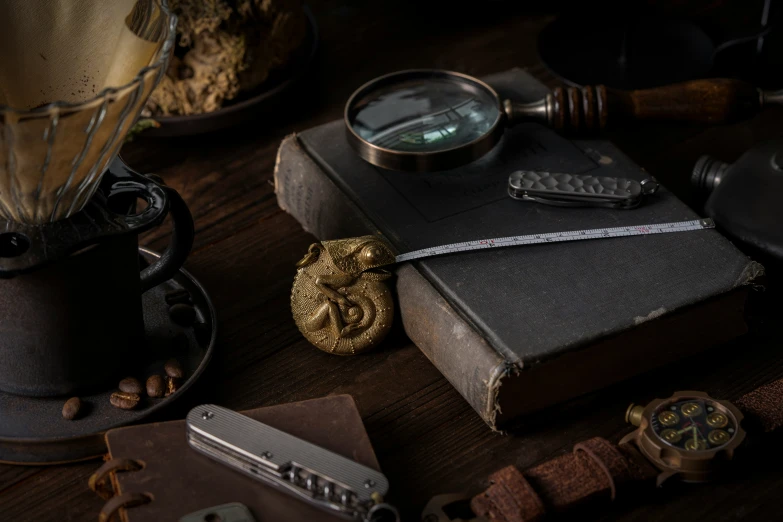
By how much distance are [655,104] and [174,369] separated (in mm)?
708

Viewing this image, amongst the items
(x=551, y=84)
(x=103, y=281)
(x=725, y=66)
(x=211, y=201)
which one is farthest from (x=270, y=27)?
(x=725, y=66)

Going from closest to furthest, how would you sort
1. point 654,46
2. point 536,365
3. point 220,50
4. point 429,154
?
point 536,365, point 429,154, point 220,50, point 654,46

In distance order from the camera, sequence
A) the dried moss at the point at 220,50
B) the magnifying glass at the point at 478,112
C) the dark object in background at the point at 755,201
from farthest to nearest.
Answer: the dried moss at the point at 220,50
the magnifying glass at the point at 478,112
the dark object in background at the point at 755,201

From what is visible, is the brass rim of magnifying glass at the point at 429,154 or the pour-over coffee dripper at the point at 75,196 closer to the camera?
the pour-over coffee dripper at the point at 75,196

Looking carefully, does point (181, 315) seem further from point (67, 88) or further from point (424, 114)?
point (424, 114)

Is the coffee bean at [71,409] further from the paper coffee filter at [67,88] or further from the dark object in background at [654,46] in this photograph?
the dark object in background at [654,46]

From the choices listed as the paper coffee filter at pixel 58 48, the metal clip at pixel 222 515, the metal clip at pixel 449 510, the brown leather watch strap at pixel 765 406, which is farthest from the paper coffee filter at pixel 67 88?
the brown leather watch strap at pixel 765 406

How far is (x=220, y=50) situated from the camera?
1454 mm

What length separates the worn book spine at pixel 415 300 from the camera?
42.7 inches

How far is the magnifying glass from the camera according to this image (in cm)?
132

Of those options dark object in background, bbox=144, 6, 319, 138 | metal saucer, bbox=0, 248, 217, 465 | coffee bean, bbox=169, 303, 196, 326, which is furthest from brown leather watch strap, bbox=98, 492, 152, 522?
dark object in background, bbox=144, 6, 319, 138

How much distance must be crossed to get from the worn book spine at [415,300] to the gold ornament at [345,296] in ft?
0.10

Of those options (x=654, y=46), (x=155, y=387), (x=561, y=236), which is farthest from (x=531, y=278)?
(x=654, y=46)

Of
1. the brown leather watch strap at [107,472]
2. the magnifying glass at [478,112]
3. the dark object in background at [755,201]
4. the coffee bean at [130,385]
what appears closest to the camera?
the brown leather watch strap at [107,472]
